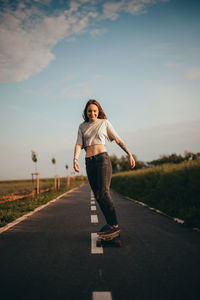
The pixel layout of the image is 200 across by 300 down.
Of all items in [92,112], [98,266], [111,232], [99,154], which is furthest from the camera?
[92,112]

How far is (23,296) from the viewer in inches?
84.0

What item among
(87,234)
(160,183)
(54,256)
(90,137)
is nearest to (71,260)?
(54,256)

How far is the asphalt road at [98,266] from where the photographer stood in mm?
2223

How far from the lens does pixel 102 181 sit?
3879 millimetres

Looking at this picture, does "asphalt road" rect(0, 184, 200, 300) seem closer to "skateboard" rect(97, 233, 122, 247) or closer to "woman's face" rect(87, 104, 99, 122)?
"skateboard" rect(97, 233, 122, 247)

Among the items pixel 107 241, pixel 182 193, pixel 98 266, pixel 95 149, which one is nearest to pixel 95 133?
pixel 95 149

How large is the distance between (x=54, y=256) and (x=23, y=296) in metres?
1.15

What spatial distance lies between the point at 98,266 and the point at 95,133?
208cm

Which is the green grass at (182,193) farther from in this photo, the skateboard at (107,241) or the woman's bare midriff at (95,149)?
the woman's bare midriff at (95,149)

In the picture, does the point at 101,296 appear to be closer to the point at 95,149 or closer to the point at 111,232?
the point at 111,232

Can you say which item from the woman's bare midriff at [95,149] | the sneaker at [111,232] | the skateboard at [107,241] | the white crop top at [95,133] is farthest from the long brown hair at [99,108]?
the skateboard at [107,241]

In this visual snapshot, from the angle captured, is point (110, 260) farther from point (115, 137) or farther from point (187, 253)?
point (115, 137)

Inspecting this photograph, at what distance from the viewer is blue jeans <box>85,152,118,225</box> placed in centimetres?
388

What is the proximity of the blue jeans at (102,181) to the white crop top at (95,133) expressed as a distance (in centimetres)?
28
